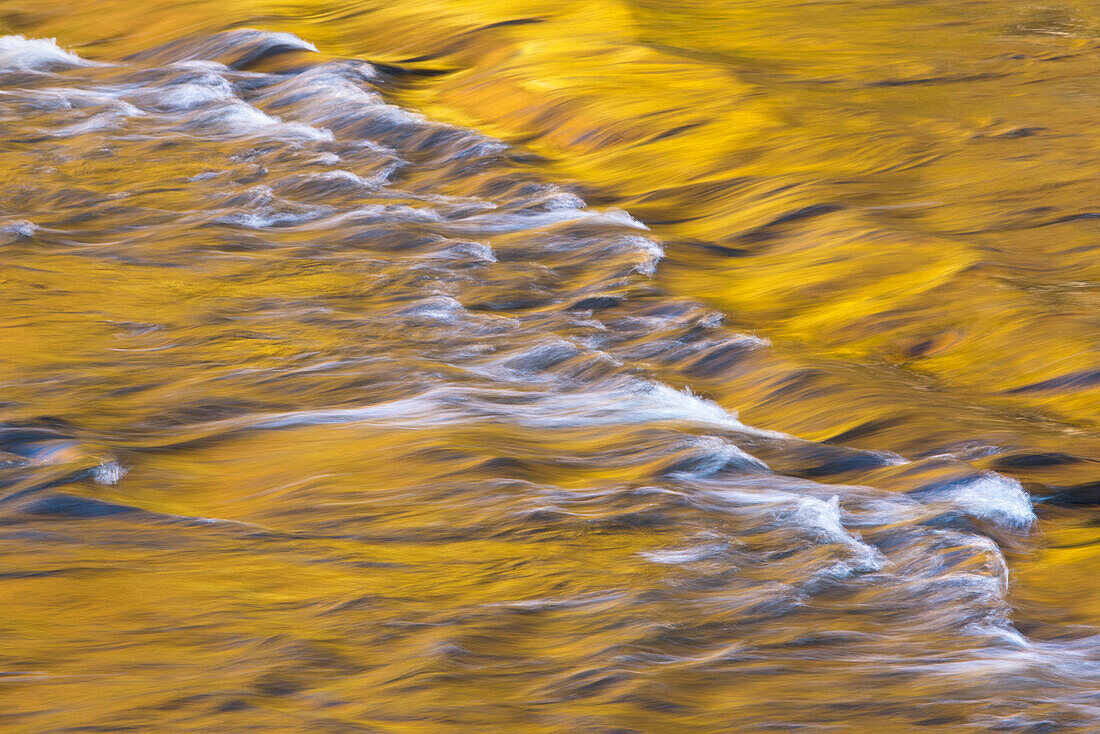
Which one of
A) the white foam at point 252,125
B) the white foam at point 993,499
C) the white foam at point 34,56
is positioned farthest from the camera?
the white foam at point 34,56

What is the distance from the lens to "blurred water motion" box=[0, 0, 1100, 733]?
2.53 meters

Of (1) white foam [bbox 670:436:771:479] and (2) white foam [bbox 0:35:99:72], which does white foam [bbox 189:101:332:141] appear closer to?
(2) white foam [bbox 0:35:99:72]

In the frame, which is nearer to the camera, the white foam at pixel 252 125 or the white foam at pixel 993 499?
the white foam at pixel 993 499

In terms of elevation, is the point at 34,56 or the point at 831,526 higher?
the point at 34,56

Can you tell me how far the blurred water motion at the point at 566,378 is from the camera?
253 cm

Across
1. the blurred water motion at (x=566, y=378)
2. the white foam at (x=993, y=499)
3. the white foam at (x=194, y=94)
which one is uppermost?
the white foam at (x=194, y=94)

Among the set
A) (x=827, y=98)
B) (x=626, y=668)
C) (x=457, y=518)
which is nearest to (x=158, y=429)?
(x=457, y=518)

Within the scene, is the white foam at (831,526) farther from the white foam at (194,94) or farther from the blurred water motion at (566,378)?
the white foam at (194,94)

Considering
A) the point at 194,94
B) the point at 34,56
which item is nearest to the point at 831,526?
the point at 194,94

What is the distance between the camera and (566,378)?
401 centimetres

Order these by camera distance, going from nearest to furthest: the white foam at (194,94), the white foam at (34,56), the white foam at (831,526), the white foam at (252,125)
A: the white foam at (831,526) < the white foam at (252,125) < the white foam at (194,94) < the white foam at (34,56)

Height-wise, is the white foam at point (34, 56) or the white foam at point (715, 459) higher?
the white foam at point (34, 56)

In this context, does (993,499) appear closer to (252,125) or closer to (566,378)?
(566,378)

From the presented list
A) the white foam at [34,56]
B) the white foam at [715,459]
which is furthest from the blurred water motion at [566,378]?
the white foam at [34,56]
